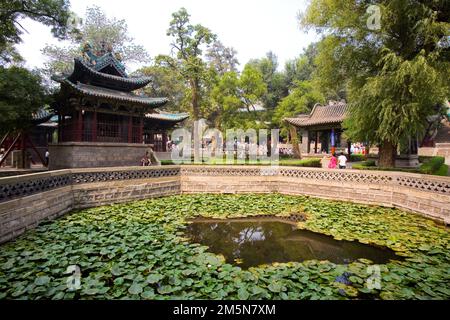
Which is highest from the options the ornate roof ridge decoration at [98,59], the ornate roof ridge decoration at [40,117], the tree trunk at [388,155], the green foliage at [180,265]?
the ornate roof ridge decoration at [98,59]

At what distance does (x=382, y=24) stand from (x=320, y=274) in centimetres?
1000

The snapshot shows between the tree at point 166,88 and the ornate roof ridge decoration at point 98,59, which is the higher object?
the tree at point 166,88

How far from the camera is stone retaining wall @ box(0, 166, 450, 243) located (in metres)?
5.94

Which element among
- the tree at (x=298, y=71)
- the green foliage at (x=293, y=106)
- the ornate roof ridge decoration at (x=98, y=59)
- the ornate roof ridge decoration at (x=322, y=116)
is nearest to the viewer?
the ornate roof ridge decoration at (x=98, y=59)

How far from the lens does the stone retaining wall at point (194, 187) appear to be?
5941 mm

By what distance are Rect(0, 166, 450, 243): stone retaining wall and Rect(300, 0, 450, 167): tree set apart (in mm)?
2736

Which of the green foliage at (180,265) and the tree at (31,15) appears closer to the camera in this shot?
the green foliage at (180,265)

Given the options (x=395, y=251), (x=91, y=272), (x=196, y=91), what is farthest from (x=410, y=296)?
(x=196, y=91)

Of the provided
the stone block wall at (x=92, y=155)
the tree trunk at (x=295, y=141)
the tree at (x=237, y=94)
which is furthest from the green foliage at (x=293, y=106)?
the stone block wall at (x=92, y=155)

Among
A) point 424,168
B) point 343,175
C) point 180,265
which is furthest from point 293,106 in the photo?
point 180,265

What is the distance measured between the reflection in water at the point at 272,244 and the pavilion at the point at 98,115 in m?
9.85

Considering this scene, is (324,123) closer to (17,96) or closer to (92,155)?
(92,155)

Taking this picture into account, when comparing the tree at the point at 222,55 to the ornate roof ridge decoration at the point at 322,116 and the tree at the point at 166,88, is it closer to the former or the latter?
the tree at the point at 166,88
